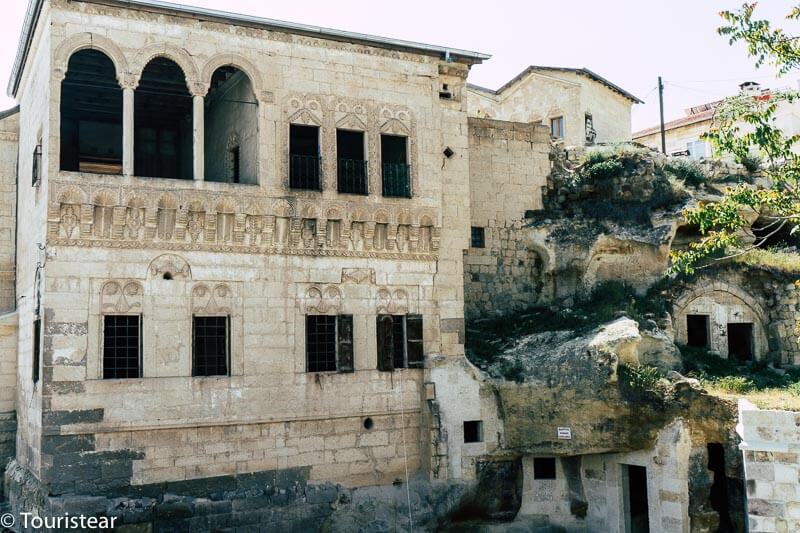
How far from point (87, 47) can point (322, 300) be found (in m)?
6.87

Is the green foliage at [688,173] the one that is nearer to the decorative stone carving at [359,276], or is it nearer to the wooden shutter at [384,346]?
the decorative stone carving at [359,276]

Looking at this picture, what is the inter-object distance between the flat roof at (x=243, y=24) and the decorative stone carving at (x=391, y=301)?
217 inches

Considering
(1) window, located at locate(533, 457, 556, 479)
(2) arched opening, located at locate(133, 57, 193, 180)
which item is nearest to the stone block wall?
(1) window, located at locate(533, 457, 556, 479)

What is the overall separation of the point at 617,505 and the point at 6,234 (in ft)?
51.5

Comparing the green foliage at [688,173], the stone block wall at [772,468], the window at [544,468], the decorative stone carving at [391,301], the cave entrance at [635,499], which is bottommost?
the cave entrance at [635,499]

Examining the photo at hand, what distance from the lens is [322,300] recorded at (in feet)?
63.5

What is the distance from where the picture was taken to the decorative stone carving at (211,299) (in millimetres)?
18109

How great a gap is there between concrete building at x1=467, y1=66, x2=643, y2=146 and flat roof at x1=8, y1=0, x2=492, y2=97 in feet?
34.3

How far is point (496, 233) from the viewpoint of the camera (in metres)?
23.6

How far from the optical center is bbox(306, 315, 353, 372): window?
63.1ft

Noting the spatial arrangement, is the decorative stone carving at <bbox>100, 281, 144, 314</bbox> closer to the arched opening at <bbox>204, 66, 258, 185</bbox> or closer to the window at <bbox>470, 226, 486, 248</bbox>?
the arched opening at <bbox>204, 66, 258, 185</bbox>

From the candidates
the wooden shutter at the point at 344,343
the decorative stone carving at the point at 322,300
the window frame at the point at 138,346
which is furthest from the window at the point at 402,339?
the window frame at the point at 138,346

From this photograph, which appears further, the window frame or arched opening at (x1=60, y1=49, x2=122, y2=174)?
arched opening at (x1=60, y1=49, x2=122, y2=174)

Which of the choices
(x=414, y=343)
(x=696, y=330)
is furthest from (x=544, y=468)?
(x=696, y=330)
